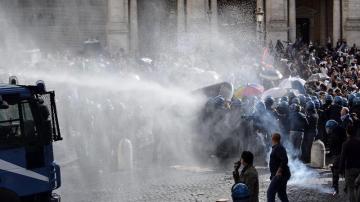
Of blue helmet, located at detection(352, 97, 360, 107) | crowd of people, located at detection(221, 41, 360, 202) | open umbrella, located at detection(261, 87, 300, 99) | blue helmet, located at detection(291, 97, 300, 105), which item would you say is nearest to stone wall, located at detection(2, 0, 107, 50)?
crowd of people, located at detection(221, 41, 360, 202)

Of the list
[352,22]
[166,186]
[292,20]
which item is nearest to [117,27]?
[292,20]

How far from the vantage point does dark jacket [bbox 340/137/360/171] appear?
11523 millimetres

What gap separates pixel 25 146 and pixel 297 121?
880 cm

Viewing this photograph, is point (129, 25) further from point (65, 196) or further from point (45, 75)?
point (65, 196)

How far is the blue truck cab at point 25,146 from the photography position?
10.5 metres

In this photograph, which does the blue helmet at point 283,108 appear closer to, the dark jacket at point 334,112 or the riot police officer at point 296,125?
the riot police officer at point 296,125

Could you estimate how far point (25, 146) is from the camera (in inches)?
423

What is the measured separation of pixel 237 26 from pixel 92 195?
2931 centimetres

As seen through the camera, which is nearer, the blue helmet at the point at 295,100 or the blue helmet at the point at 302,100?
the blue helmet at the point at 295,100

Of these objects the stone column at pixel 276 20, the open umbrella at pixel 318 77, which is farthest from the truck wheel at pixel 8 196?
the stone column at pixel 276 20

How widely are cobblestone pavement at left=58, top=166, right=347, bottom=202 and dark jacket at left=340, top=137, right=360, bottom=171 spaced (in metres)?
2.01

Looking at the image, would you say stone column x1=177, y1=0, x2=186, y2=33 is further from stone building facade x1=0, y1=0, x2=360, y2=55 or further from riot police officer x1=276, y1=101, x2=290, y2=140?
riot police officer x1=276, y1=101, x2=290, y2=140

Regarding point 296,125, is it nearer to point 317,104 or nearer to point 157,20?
point 317,104

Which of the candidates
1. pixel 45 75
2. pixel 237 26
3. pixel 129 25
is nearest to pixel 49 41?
pixel 129 25
